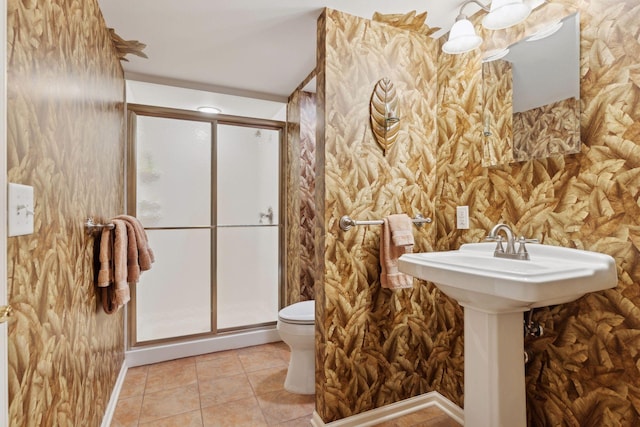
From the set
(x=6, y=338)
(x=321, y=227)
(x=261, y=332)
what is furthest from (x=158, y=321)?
(x=6, y=338)

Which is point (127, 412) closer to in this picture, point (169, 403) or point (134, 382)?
point (169, 403)

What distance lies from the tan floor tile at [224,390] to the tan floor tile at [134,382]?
39 centimetres

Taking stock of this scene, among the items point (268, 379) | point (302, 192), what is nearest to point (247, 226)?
point (302, 192)

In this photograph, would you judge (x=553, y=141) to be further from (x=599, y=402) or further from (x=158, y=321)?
(x=158, y=321)

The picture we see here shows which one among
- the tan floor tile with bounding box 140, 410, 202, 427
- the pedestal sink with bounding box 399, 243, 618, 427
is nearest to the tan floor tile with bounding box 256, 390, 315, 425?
the tan floor tile with bounding box 140, 410, 202, 427

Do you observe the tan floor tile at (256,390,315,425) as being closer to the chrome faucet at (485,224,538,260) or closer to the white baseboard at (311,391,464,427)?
the white baseboard at (311,391,464,427)

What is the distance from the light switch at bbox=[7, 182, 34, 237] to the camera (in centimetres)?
78

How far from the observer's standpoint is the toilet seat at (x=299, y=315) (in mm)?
2104

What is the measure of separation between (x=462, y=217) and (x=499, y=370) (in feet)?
2.69

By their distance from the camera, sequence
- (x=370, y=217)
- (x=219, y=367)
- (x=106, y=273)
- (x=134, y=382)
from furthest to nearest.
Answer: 1. (x=219, y=367)
2. (x=134, y=382)
3. (x=370, y=217)
4. (x=106, y=273)

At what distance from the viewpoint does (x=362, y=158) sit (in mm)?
1846

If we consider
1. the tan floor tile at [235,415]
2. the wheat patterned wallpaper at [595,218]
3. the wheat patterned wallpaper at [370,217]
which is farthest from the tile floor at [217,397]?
the wheat patterned wallpaper at [595,218]

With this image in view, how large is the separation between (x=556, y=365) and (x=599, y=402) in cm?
18

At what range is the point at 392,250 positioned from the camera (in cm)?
182
